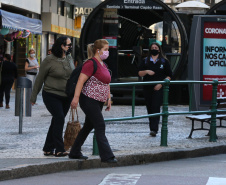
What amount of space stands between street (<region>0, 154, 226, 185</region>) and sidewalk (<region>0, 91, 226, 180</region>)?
0.15m

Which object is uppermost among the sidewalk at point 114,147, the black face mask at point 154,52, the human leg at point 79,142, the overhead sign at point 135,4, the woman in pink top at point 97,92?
the overhead sign at point 135,4

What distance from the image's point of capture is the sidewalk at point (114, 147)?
967cm

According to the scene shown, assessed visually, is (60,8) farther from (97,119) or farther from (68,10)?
(97,119)

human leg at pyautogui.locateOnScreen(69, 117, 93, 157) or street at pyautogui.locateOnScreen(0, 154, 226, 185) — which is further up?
human leg at pyautogui.locateOnScreen(69, 117, 93, 157)

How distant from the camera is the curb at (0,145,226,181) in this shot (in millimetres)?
9214

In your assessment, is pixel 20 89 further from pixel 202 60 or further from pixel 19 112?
pixel 202 60

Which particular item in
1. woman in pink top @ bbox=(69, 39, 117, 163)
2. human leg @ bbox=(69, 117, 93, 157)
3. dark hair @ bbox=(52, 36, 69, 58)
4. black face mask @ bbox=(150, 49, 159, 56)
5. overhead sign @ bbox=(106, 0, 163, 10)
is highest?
overhead sign @ bbox=(106, 0, 163, 10)

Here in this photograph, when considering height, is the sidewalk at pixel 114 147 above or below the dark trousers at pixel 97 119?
below

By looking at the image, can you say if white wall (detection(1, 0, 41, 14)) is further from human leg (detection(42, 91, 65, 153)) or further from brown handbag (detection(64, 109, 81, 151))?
human leg (detection(42, 91, 65, 153))

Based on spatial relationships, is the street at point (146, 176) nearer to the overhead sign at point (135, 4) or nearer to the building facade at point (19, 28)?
the overhead sign at point (135, 4)

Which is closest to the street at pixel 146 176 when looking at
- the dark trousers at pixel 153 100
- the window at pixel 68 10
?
the dark trousers at pixel 153 100

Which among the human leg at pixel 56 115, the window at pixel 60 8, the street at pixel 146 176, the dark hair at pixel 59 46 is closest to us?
the street at pixel 146 176

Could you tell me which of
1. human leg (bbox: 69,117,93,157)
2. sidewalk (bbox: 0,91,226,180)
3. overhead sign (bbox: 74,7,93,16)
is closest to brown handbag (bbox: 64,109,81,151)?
sidewalk (bbox: 0,91,226,180)

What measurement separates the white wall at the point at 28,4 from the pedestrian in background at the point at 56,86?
20410 mm
